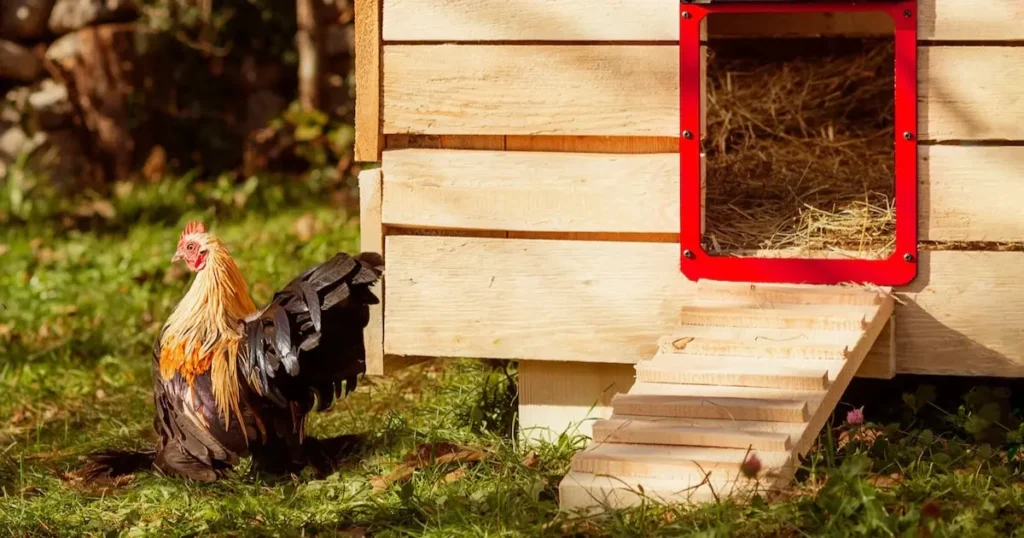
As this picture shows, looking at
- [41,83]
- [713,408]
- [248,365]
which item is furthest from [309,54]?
[713,408]

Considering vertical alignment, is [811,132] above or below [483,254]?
above

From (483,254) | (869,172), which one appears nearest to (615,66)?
(483,254)

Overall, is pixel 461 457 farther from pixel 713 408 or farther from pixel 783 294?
pixel 783 294

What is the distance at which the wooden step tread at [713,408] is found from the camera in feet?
10.5

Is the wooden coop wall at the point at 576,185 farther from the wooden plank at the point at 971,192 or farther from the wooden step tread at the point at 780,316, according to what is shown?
the wooden step tread at the point at 780,316

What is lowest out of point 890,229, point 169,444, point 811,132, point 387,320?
point 169,444

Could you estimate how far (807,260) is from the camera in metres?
3.90

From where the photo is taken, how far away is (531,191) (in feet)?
13.2

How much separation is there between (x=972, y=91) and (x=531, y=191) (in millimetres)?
1200

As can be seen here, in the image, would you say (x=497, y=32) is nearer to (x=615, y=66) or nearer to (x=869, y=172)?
(x=615, y=66)

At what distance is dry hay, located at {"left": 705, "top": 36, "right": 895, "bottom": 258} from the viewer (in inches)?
165

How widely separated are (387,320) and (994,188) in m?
1.73

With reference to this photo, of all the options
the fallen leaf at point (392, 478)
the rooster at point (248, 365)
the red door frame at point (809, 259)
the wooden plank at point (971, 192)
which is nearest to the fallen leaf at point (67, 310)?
the rooster at point (248, 365)

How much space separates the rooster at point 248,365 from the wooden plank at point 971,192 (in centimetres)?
146
